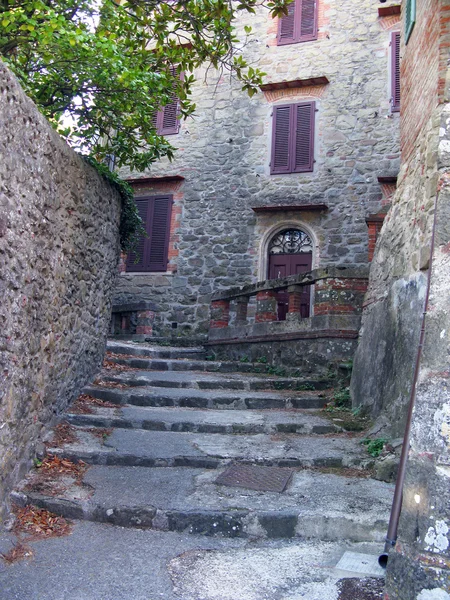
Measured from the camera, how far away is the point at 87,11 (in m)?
6.19

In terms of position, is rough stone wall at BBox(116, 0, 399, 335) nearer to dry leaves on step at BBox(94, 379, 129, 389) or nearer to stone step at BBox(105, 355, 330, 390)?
stone step at BBox(105, 355, 330, 390)

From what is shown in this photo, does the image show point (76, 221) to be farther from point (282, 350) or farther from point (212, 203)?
point (212, 203)

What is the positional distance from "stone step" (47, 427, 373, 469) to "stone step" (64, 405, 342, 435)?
98mm

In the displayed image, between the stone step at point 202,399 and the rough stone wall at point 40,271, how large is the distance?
410 millimetres

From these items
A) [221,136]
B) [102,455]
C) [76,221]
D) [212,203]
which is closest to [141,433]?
[102,455]

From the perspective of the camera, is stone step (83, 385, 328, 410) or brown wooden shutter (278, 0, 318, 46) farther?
brown wooden shutter (278, 0, 318, 46)

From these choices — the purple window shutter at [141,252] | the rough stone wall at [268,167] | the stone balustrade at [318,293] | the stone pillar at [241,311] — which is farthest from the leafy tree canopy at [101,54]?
the purple window shutter at [141,252]

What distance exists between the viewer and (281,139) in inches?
504

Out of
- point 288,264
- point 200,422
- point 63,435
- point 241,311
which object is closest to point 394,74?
point 288,264

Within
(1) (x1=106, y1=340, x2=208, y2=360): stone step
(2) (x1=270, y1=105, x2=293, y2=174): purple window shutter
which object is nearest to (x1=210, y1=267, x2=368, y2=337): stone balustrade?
(1) (x1=106, y1=340, x2=208, y2=360): stone step

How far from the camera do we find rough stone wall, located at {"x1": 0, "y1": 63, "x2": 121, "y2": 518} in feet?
12.3

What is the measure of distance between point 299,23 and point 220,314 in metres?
7.74

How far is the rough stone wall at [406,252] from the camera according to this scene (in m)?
4.65

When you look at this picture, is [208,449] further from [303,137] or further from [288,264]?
[303,137]
